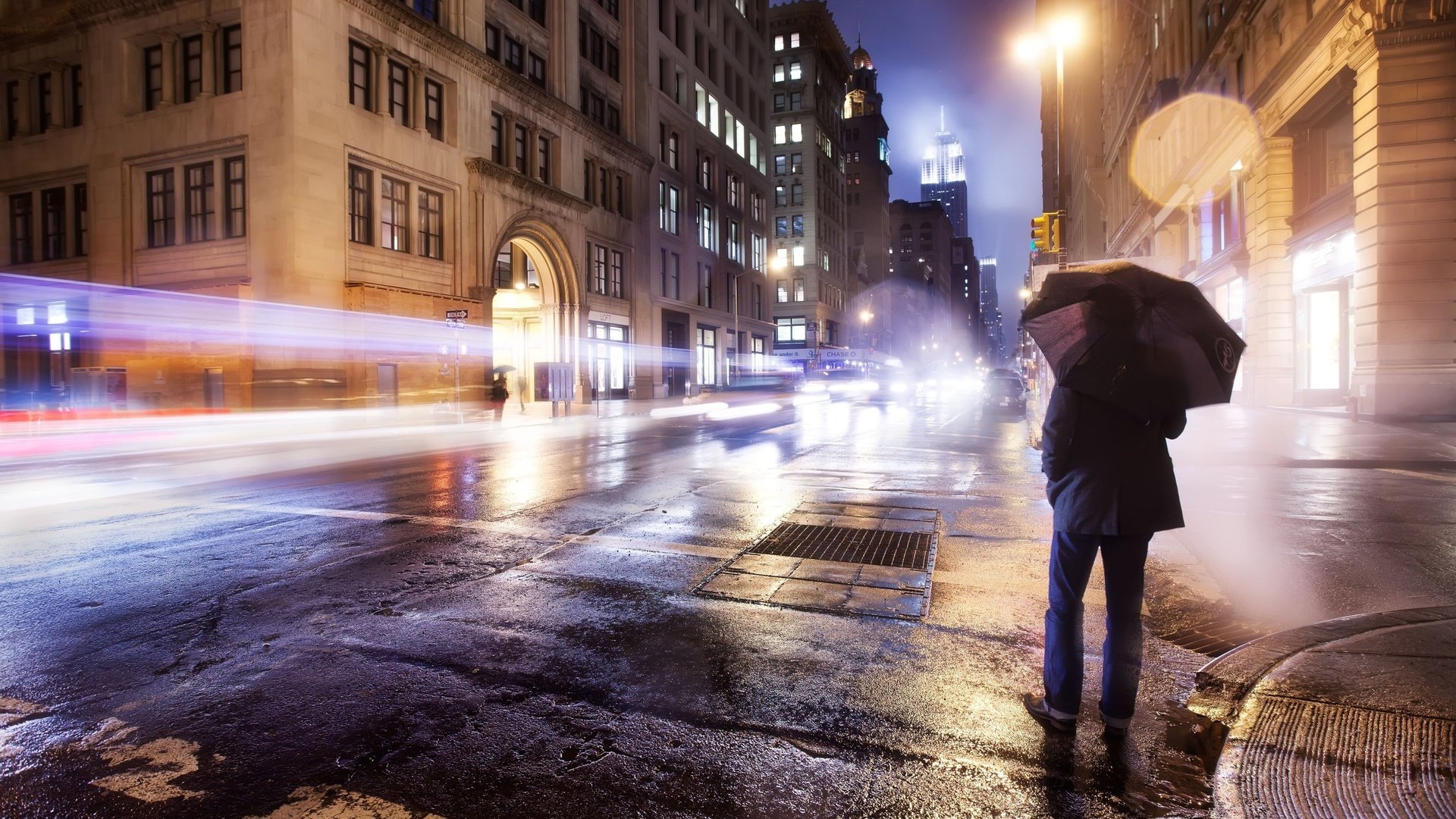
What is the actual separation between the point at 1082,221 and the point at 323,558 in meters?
76.9

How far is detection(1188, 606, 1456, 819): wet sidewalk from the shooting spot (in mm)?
2775

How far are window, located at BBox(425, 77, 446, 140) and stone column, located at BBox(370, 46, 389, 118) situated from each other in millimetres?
2156

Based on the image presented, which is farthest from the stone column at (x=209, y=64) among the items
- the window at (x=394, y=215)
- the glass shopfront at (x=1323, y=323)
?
the glass shopfront at (x=1323, y=323)

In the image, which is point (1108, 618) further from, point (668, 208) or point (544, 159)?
point (668, 208)

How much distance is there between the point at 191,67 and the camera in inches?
1058

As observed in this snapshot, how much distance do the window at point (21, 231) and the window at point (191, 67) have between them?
31.6 ft

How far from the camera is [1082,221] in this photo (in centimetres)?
7150

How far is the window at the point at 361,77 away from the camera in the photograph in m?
27.0

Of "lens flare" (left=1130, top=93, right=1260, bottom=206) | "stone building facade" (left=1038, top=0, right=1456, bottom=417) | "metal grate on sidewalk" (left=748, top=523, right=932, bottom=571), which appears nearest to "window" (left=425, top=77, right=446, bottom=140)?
"stone building facade" (left=1038, top=0, right=1456, bottom=417)

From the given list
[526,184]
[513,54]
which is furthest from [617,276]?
[513,54]

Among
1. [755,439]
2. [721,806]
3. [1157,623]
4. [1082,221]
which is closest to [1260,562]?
[1157,623]

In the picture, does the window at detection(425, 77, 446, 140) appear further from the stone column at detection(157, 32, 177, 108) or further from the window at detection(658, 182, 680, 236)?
the window at detection(658, 182, 680, 236)

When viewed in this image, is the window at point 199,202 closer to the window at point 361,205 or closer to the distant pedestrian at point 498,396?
the window at point 361,205

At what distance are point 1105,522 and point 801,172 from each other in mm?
83104
